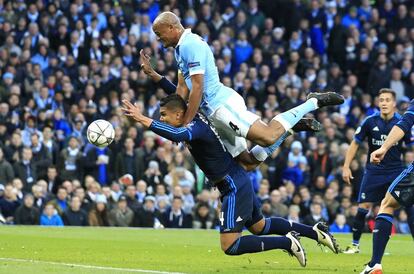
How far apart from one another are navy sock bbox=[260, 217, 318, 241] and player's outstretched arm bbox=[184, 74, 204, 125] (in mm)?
1805

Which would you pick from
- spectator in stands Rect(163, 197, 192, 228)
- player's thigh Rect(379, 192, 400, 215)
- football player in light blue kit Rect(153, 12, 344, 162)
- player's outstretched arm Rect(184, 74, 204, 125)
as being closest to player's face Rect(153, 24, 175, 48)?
football player in light blue kit Rect(153, 12, 344, 162)

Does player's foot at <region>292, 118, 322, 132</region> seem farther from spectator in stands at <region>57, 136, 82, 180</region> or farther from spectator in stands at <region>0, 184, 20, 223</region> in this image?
spectator in stands at <region>57, 136, 82, 180</region>

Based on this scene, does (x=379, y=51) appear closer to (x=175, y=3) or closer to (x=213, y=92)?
(x=175, y=3)

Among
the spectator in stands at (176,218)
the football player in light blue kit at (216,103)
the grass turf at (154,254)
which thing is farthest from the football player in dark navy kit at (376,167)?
the spectator in stands at (176,218)

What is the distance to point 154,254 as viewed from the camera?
1505 centimetres

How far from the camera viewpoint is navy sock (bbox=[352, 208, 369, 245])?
55.0 ft

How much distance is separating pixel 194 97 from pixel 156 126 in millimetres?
1059

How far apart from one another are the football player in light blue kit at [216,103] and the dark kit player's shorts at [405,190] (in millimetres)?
1589

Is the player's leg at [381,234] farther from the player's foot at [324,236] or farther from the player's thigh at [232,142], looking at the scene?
the player's thigh at [232,142]

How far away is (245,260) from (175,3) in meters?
16.5

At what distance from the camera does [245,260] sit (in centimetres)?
1421

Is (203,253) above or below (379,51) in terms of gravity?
below

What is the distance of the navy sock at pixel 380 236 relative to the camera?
11.5 metres

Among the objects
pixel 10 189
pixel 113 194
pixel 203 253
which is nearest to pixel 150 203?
pixel 113 194
